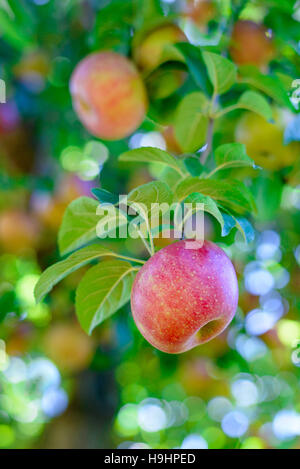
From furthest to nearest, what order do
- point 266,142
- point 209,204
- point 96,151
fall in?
point 96,151
point 266,142
point 209,204

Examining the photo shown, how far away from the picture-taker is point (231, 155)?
0.94m

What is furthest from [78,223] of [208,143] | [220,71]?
[220,71]

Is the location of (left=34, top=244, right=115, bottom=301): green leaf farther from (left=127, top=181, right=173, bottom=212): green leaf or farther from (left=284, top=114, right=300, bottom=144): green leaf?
(left=284, top=114, right=300, bottom=144): green leaf

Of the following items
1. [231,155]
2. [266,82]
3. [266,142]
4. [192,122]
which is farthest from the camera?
[266,142]

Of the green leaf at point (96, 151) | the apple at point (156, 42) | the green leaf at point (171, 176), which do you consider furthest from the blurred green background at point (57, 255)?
the green leaf at point (171, 176)

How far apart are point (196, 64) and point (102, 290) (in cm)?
67

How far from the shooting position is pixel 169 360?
210 centimetres

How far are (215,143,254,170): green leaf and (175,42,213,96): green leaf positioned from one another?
0.32 meters

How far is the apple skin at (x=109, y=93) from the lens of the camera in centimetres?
145

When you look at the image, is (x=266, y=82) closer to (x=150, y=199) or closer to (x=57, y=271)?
(x=150, y=199)

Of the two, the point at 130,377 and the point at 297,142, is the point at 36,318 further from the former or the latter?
the point at 297,142
